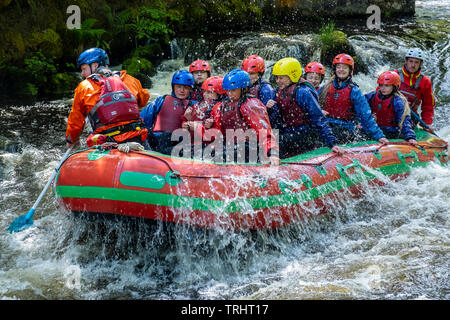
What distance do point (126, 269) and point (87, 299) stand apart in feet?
1.94

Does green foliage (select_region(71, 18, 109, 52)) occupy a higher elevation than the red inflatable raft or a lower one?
higher

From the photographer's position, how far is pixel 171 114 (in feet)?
18.5

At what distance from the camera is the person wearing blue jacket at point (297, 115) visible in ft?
18.7

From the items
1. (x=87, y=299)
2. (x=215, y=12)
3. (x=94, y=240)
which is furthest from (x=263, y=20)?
(x=87, y=299)

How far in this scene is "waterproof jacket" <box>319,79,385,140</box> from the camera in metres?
6.25

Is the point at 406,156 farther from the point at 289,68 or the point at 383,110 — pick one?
the point at 289,68

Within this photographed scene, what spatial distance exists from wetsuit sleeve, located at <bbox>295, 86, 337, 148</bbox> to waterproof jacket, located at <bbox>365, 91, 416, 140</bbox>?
57.7 inches

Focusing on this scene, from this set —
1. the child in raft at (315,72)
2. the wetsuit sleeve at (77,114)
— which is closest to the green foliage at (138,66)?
the child in raft at (315,72)

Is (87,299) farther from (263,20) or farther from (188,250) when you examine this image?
(263,20)

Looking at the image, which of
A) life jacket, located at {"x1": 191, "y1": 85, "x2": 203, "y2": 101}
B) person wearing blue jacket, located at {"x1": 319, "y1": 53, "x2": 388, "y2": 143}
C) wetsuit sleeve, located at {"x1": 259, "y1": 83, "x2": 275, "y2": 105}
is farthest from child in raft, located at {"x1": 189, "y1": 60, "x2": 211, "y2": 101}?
person wearing blue jacket, located at {"x1": 319, "y1": 53, "x2": 388, "y2": 143}

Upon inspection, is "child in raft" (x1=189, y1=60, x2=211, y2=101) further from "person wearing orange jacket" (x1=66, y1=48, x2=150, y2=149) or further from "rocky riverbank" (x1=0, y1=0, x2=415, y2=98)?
"rocky riverbank" (x1=0, y1=0, x2=415, y2=98)

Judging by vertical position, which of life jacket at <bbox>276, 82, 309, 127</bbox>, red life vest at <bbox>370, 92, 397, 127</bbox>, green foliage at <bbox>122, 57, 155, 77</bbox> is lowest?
green foliage at <bbox>122, 57, 155, 77</bbox>

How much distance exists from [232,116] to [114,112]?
4.35ft

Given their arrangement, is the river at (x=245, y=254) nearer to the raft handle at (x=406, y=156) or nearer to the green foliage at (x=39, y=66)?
the raft handle at (x=406, y=156)
